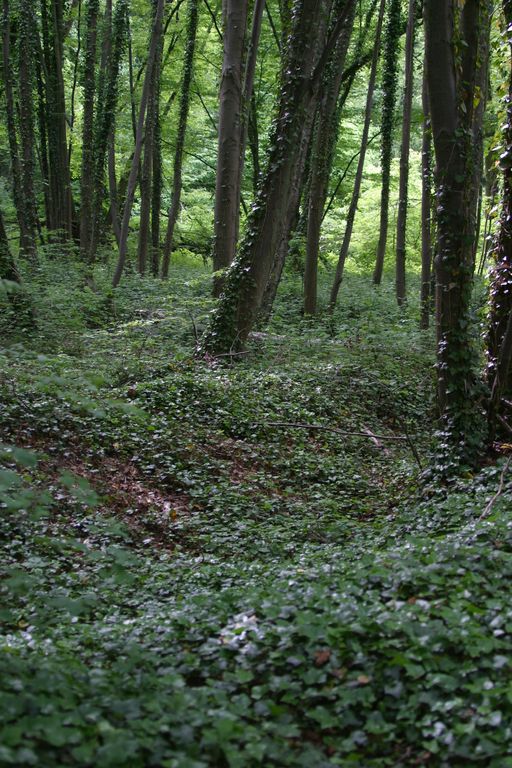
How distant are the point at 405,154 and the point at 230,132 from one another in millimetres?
7062

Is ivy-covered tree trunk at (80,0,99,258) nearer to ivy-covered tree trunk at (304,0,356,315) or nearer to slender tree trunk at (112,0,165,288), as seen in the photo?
slender tree trunk at (112,0,165,288)

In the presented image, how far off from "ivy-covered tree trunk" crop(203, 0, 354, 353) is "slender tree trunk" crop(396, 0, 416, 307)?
20.2ft

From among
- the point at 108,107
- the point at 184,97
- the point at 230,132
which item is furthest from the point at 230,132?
the point at 108,107

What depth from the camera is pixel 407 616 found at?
355cm

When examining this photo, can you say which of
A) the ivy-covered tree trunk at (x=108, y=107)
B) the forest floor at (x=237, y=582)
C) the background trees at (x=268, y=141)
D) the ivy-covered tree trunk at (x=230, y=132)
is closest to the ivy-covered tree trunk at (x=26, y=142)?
the background trees at (x=268, y=141)

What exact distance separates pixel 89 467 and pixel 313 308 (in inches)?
428

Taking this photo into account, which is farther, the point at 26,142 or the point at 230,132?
the point at 26,142

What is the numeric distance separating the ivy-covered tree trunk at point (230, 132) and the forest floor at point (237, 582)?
3.90m

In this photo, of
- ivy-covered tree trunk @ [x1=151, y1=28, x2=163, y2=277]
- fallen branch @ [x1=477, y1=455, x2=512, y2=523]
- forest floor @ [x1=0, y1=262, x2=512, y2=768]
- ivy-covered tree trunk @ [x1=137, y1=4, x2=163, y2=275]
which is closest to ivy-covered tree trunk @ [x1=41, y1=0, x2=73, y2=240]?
ivy-covered tree trunk @ [x1=151, y1=28, x2=163, y2=277]

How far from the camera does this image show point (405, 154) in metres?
18.1

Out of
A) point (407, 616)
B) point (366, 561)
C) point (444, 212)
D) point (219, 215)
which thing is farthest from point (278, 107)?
point (407, 616)

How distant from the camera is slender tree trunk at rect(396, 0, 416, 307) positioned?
16.6m

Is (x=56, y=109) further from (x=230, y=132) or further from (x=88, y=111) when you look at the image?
(x=230, y=132)

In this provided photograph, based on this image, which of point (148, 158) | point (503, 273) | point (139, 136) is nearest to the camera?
point (503, 273)
